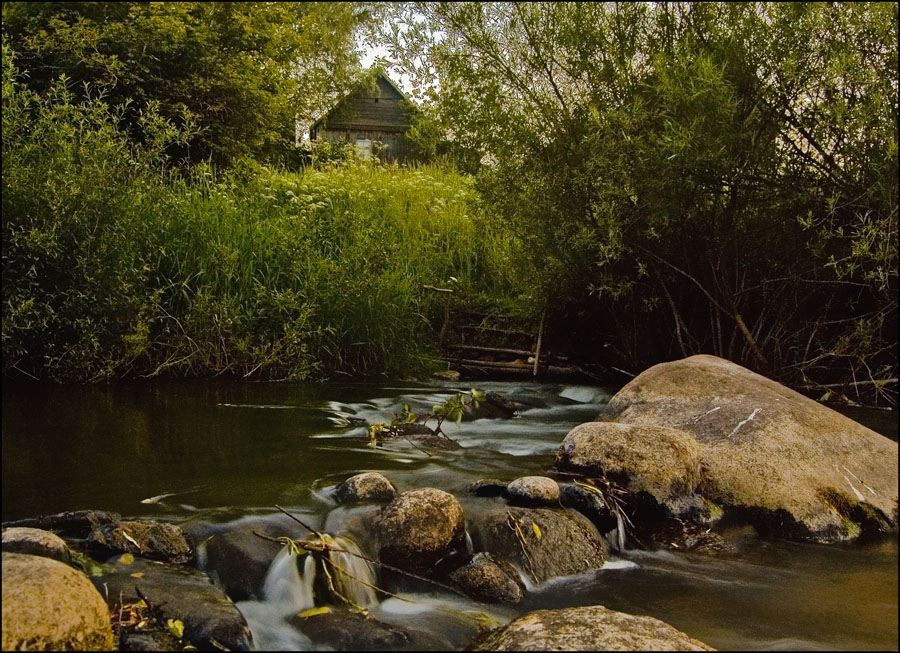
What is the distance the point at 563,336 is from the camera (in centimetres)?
878

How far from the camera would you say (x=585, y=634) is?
2709 millimetres

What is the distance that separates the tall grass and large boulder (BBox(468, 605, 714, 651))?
4.02 meters

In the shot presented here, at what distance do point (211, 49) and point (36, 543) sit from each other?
269cm

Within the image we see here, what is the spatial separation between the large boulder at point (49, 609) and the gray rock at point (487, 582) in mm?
1445

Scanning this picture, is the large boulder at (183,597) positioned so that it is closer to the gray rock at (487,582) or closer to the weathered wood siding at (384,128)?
the gray rock at (487,582)

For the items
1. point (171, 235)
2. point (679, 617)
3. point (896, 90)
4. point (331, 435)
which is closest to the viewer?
point (679, 617)

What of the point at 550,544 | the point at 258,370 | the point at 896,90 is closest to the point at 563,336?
the point at 258,370

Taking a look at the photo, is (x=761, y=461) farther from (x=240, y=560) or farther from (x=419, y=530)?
(x=240, y=560)

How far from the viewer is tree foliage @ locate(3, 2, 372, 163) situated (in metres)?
3.27

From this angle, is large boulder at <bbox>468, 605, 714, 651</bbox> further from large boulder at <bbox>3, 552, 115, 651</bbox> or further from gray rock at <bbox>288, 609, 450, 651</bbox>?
large boulder at <bbox>3, 552, 115, 651</bbox>

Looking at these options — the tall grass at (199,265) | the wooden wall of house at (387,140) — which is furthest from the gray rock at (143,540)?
the wooden wall of house at (387,140)

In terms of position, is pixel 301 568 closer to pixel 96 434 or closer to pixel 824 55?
pixel 96 434

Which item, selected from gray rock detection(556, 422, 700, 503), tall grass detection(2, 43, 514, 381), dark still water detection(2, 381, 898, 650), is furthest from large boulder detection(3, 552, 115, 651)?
tall grass detection(2, 43, 514, 381)

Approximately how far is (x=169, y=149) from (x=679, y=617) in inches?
317
